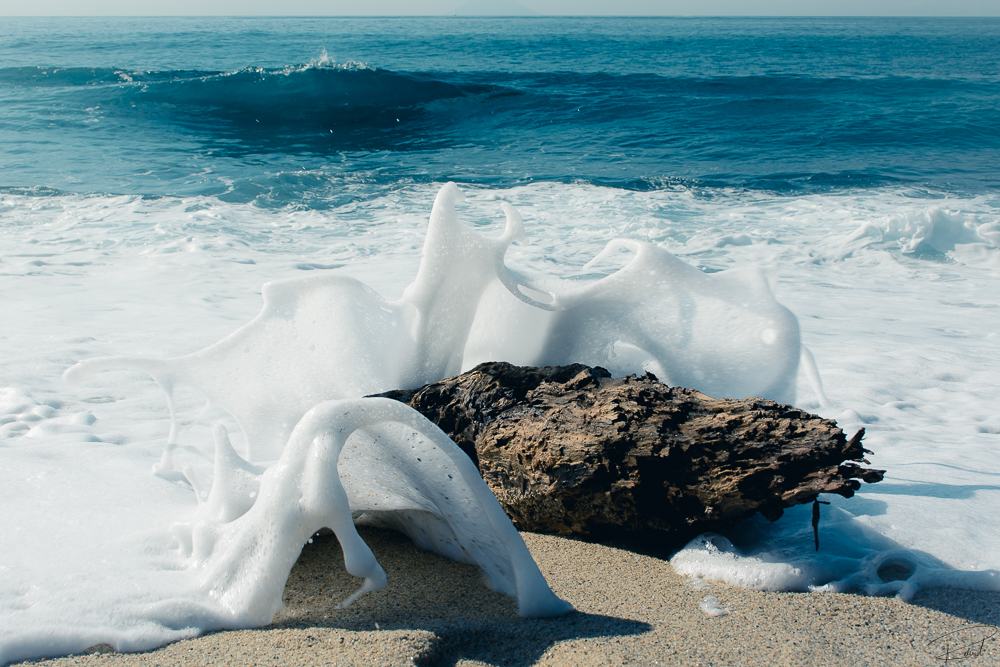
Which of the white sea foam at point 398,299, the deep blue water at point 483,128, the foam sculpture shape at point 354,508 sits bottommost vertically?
the white sea foam at point 398,299

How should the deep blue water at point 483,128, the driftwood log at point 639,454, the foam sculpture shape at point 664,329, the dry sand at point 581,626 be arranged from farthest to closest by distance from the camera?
the deep blue water at point 483,128 < the foam sculpture shape at point 664,329 < the driftwood log at point 639,454 < the dry sand at point 581,626

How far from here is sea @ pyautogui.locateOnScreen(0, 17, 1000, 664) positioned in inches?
68.7

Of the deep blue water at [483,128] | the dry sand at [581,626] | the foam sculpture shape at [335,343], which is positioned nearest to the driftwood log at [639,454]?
the dry sand at [581,626]

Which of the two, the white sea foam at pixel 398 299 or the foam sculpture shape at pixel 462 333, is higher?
the foam sculpture shape at pixel 462 333

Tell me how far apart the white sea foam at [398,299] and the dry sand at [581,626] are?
94 millimetres

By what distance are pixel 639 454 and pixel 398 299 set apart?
2.87 metres

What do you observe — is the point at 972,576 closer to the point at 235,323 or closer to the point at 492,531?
the point at 492,531

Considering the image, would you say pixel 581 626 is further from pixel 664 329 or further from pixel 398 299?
pixel 398 299

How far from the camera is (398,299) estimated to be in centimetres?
430

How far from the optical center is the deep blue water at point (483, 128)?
9.17 m

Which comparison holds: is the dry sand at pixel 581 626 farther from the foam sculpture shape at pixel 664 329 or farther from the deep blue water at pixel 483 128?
the deep blue water at pixel 483 128

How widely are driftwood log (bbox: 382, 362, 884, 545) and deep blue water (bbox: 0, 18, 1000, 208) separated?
6380mm

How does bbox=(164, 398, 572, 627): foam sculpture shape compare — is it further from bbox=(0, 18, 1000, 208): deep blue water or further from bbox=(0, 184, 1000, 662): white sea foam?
bbox=(0, 18, 1000, 208): deep blue water

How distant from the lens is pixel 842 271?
18.6 ft
